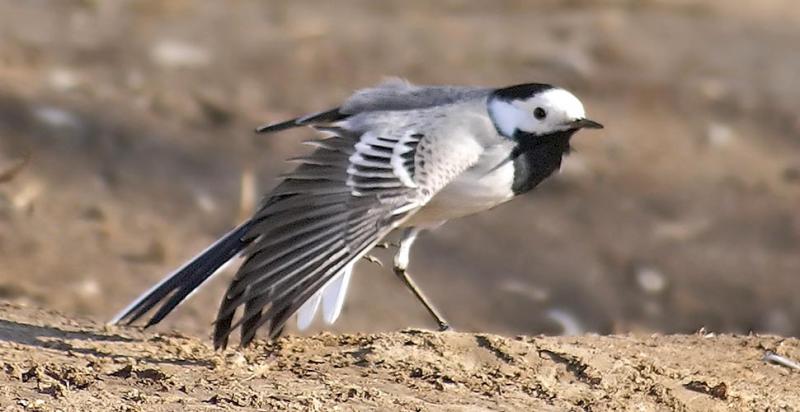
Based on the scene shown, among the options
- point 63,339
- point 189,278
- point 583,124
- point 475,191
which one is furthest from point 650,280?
point 63,339

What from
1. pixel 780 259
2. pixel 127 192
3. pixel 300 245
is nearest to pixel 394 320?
pixel 127 192

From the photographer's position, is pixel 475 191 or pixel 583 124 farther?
pixel 583 124

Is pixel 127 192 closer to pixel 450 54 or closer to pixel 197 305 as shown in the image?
pixel 197 305

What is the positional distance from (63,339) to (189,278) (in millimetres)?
418

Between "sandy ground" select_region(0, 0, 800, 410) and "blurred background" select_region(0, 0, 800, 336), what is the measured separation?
18mm

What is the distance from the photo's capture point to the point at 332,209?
521 cm

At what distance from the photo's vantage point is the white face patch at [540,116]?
18.9 feet

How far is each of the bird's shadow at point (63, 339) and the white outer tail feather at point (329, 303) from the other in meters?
0.34

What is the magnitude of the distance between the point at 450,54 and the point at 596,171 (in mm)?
1423

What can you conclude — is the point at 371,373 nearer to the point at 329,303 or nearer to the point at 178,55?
the point at 329,303

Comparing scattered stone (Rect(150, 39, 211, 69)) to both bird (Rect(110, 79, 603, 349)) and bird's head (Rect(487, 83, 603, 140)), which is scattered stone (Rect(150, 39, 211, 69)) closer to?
bird (Rect(110, 79, 603, 349))

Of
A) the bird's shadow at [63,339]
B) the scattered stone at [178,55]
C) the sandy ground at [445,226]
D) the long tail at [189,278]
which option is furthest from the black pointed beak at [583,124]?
the scattered stone at [178,55]

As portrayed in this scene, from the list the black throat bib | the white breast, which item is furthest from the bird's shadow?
the black throat bib

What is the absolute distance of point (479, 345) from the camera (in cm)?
520
